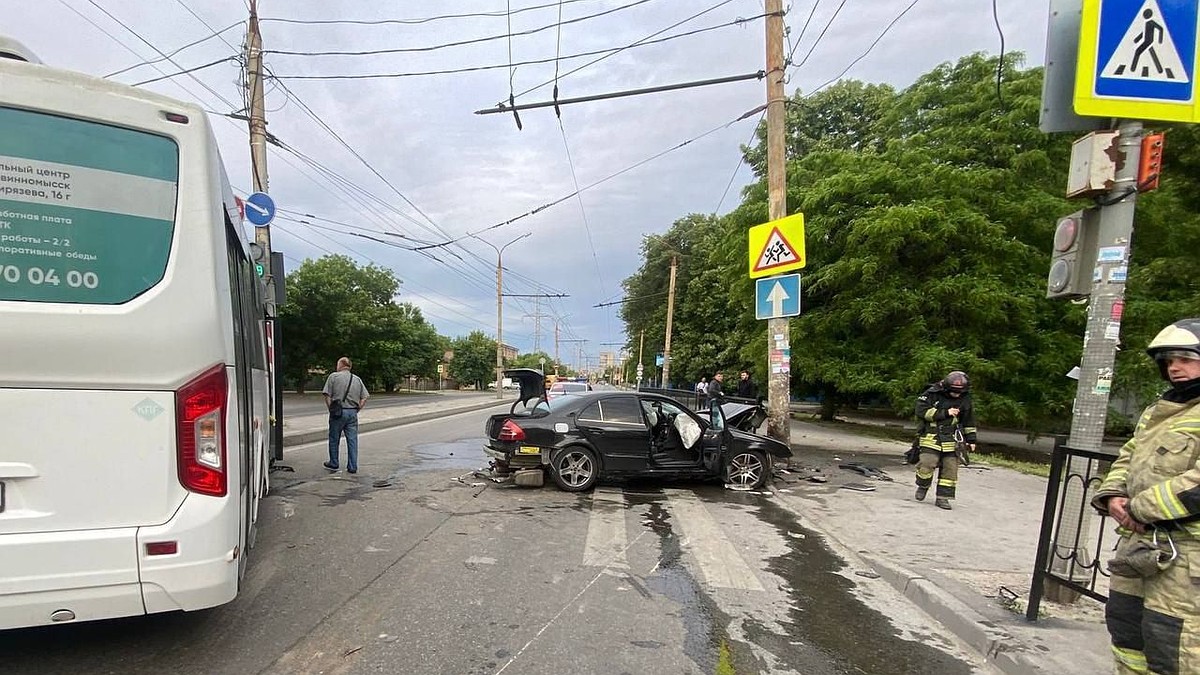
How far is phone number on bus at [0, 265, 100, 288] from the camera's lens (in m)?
2.78

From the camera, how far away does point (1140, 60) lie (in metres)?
4.11

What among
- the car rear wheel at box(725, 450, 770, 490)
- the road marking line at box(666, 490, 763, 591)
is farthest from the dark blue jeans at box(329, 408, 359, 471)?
the car rear wheel at box(725, 450, 770, 490)

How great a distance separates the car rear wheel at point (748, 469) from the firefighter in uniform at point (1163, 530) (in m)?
6.26

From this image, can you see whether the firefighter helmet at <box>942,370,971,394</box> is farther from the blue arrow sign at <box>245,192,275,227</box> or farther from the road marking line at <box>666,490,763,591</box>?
the blue arrow sign at <box>245,192,275,227</box>

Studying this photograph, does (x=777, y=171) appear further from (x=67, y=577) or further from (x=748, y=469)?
(x=67, y=577)

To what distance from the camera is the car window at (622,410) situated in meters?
8.78

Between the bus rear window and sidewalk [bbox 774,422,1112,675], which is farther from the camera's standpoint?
sidewalk [bbox 774,422,1112,675]

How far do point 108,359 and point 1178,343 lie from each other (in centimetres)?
478

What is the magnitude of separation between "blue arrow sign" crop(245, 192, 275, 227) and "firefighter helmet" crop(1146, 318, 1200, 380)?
11.5 meters

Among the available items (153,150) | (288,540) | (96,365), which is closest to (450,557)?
(288,540)

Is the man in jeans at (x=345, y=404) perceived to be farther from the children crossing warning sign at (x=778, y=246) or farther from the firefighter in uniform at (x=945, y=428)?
the firefighter in uniform at (x=945, y=428)

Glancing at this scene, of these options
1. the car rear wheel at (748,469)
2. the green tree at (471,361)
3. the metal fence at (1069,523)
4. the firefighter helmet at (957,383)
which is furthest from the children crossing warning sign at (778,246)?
the green tree at (471,361)

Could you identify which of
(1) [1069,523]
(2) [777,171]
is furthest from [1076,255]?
(2) [777,171]

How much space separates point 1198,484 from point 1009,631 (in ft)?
6.52
